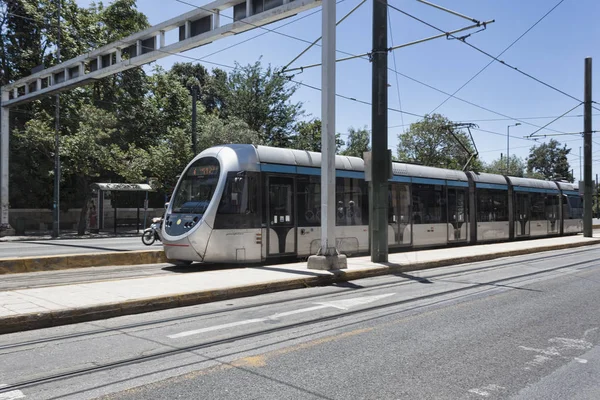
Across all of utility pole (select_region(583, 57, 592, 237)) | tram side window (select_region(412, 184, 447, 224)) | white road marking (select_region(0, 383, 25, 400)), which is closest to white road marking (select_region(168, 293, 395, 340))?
white road marking (select_region(0, 383, 25, 400))

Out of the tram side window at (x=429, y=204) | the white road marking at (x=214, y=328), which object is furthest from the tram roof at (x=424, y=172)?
the white road marking at (x=214, y=328)

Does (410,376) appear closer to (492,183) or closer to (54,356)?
(54,356)

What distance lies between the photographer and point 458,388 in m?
4.39

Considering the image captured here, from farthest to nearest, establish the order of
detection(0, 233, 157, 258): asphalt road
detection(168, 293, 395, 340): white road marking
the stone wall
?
the stone wall
detection(0, 233, 157, 258): asphalt road
detection(168, 293, 395, 340): white road marking

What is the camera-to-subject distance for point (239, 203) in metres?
A: 12.2

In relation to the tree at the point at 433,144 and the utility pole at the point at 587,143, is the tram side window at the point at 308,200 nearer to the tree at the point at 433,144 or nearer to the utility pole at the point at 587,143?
the utility pole at the point at 587,143

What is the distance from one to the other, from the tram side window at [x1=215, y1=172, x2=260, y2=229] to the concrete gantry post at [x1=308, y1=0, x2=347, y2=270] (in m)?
1.87

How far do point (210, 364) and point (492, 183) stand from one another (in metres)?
19.8

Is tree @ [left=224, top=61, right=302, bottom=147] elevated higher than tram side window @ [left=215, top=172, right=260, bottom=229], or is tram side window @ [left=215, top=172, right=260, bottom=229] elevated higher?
tree @ [left=224, top=61, right=302, bottom=147]

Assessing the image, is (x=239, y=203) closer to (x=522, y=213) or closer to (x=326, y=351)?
(x=326, y=351)

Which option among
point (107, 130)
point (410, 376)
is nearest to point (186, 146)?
point (107, 130)

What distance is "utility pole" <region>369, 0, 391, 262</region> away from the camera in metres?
13.3

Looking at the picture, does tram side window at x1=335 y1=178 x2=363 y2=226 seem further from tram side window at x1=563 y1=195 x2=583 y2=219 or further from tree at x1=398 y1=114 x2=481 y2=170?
tree at x1=398 y1=114 x2=481 y2=170

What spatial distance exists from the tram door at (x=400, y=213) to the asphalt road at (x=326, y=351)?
26.0ft
